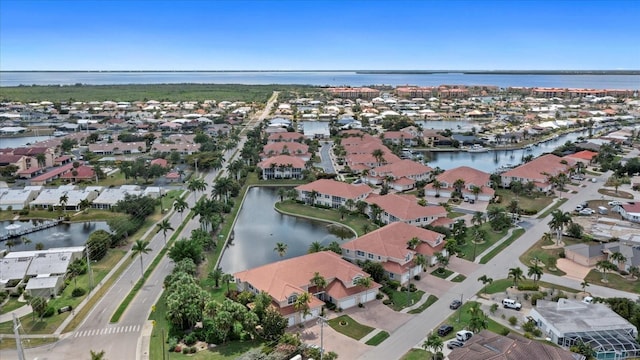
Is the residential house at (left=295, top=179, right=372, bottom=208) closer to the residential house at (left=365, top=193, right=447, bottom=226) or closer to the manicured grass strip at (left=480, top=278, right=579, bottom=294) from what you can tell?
the residential house at (left=365, top=193, right=447, bottom=226)

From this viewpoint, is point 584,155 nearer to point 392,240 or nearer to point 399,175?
point 399,175

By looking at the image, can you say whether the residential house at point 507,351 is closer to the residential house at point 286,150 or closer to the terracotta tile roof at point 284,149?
the residential house at point 286,150

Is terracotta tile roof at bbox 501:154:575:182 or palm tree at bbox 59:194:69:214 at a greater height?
terracotta tile roof at bbox 501:154:575:182

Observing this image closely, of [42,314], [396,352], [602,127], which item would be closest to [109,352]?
[42,314]

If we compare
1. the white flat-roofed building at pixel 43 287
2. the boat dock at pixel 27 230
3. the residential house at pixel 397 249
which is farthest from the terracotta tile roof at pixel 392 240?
the boat dock at pixel 27 230

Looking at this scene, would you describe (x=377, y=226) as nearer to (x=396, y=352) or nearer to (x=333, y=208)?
(x=333, y=208)

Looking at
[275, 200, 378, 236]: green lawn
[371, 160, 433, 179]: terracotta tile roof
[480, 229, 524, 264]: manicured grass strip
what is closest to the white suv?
[480, 229, 524, 264]: manicured grass strip

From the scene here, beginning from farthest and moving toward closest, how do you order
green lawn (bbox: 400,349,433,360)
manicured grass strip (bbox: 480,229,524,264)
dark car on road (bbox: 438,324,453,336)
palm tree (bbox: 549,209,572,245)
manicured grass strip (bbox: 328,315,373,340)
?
palm tree (bbox: 549,209,572,245)
manicured grass strip (bbox: 480,229,524,264)
manicured grass strip (bbox: 328,315,373,340)
dark car on road (bbox: 438,324,453,336)
green lawn (bbox: 400,349,433,360)
